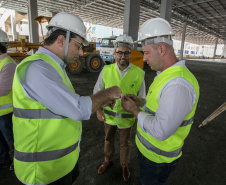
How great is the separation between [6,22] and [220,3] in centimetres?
3225

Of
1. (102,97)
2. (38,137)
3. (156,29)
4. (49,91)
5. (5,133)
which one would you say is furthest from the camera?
(5,133)

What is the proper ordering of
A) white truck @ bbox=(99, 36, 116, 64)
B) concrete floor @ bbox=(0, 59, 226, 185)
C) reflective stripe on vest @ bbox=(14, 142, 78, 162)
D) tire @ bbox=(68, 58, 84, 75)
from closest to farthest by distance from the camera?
reflective stripe on vest @ bbox=(14, 142, 78, 162)
concrete floor @ bbox=(0, 59, 226, 185)
tire @ bbox=(68, 58, 84, 75)
white truck @ bbox=(99, 36, 116, 64)

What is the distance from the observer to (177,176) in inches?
103

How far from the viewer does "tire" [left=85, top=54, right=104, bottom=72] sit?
34.8ft

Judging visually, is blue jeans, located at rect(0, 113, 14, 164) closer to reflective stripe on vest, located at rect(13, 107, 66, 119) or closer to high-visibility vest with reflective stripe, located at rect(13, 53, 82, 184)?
high-visibility vest with reflective stripe, located at rect(13, 53, 82, 184)

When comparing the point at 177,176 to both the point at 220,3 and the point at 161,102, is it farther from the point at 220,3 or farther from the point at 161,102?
the point at 220,3

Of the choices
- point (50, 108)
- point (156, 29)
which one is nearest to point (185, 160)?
point (156, 29)

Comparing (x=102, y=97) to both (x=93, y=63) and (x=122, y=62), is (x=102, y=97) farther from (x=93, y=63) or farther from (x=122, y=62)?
(x=93, y=63)

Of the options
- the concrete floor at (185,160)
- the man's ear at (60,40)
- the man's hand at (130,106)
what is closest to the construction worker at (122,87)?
the concrete floor at (185,160)

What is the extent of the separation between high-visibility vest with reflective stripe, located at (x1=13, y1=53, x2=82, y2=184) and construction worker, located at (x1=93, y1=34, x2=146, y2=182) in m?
1.10

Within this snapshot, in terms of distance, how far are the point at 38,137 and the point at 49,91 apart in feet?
1.32

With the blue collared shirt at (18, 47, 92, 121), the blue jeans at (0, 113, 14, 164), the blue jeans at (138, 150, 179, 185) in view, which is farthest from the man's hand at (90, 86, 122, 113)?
the blue jeans at (0, 113, 14, 164)

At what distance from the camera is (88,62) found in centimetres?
1059

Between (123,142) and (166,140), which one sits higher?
(166,140)
